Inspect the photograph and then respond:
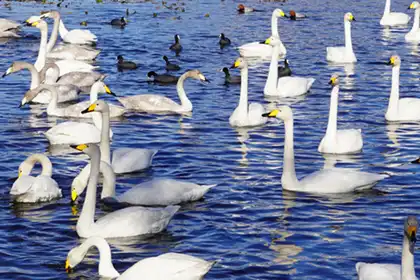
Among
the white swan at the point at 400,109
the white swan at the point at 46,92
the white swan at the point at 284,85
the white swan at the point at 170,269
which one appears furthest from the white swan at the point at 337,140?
the white swan at the point at 170,269

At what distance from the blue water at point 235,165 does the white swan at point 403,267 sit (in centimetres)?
111

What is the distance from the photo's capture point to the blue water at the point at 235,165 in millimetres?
12695

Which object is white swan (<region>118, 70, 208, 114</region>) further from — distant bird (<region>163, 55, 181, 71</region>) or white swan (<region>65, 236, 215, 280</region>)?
white swan (<region>65, 236, 215, 280</region>)

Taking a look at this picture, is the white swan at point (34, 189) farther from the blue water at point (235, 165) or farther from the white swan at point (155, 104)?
the white swan at point (155, 104)

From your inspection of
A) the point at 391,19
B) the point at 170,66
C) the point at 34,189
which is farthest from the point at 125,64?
the point at 391,19

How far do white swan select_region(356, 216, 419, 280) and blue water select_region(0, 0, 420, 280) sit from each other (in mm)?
1110

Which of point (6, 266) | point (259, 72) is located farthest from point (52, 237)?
point (259, 72)

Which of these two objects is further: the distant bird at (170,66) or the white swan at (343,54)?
the white swan at (343,54)

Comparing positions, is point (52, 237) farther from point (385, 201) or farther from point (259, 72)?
point (259, 72)

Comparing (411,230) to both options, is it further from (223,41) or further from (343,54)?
(223,41)

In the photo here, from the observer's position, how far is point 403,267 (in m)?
9.95

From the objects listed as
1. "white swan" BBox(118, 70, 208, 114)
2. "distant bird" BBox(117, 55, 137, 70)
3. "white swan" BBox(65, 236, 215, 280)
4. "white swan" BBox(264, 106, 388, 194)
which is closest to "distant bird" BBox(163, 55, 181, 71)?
"distant bird" BBox(117, 55, 137, 70)

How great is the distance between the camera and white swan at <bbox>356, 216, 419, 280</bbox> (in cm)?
977

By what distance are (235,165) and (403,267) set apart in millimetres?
7592
